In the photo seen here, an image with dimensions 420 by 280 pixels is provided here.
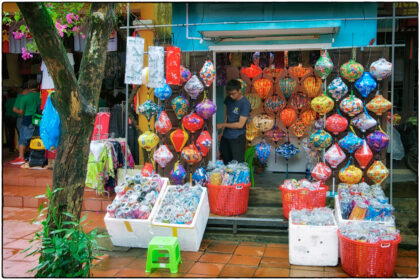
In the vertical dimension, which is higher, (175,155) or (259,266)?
(175,155)

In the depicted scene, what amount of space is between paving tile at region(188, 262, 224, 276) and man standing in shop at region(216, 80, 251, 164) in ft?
7.50

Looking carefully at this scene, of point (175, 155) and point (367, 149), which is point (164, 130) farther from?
point (367, 149)

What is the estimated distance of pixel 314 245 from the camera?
16.7ft

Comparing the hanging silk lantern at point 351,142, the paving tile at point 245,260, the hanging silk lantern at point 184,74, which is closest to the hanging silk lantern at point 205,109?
the hanging silk lantern at point 184,74

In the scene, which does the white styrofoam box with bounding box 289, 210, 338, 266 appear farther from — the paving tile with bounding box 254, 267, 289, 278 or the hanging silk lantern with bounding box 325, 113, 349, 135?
the hanging silk lantern with bounding box 325, 113, 349, 135

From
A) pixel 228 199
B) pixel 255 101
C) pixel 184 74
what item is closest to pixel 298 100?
pixel 255 101

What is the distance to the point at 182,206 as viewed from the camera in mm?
5648

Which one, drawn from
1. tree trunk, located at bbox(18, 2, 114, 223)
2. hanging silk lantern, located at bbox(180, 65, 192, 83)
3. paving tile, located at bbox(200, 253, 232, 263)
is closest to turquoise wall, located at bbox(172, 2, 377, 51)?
hanging silk lantern, located at bbox(180, 65, 192, 83)

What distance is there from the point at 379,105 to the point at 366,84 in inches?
13.8

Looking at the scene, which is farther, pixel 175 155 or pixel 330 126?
pixel 175 155

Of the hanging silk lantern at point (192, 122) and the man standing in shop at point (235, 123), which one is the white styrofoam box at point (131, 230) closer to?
the hanging silk lantern at point (192, 122)

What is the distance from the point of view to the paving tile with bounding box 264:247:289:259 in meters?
5.49

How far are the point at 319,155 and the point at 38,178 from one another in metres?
5.57

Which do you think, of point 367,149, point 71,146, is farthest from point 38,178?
point 367,149
